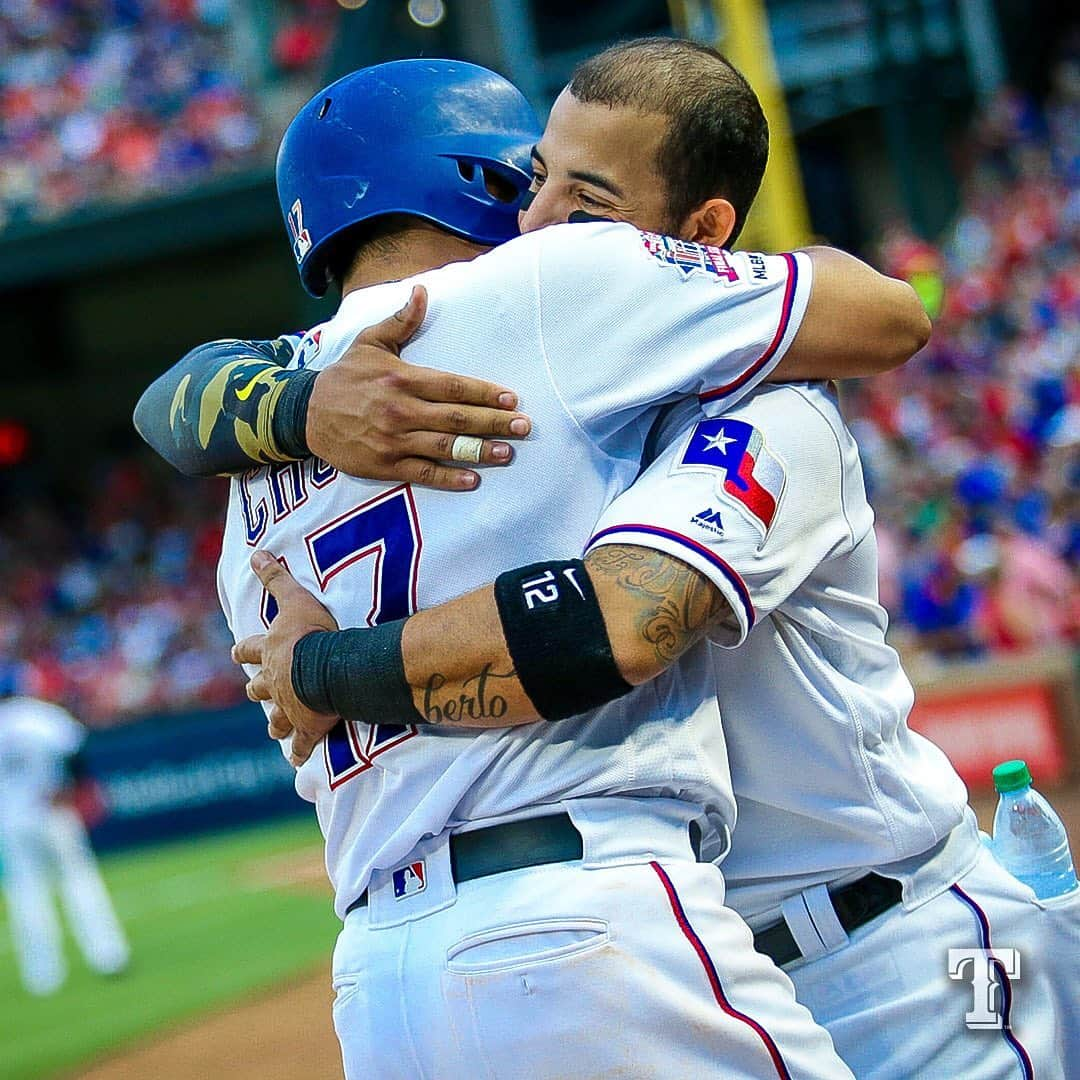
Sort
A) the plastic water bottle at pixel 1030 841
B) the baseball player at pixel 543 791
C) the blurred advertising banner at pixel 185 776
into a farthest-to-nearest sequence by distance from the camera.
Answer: the blurred advertising banner at pixel 185 776 → the plastic water bottle at pixel 1030 841 → the baseball player at pixel 543 791

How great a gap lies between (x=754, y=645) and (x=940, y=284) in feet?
42.5

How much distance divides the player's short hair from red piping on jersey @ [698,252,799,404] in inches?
8.4

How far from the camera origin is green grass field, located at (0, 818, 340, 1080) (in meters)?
8.86

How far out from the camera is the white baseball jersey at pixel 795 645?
5.85ft

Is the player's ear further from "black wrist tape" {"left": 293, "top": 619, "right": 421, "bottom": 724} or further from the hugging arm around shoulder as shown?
"black wrist tape" {"left": 293, "top": 619, "right": 421, "bottom": 724}

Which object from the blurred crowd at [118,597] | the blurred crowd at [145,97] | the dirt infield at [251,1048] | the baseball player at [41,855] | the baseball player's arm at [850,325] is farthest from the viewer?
the blurred crowd at [145,97]

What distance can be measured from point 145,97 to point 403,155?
18770mm

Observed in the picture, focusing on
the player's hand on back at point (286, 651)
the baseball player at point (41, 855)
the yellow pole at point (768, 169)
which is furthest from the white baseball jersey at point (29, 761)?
the player's hand on back at point (286, 651)

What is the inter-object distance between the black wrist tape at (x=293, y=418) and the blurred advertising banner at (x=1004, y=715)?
7318mm

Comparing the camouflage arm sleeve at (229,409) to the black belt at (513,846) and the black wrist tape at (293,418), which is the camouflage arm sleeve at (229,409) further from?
the black belt at (513,846)

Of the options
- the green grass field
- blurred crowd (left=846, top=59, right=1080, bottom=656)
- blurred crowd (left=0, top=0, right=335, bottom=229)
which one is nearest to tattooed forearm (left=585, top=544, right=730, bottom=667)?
the green grass field

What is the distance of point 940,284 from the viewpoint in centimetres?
1424

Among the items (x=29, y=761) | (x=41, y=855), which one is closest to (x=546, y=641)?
(x=29, y=761)

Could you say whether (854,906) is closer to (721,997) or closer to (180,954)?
(721,997)
